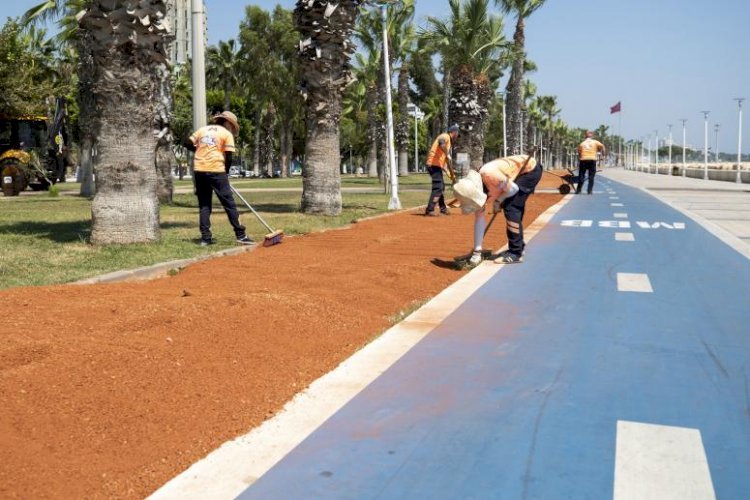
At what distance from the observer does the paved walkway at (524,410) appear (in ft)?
10.1

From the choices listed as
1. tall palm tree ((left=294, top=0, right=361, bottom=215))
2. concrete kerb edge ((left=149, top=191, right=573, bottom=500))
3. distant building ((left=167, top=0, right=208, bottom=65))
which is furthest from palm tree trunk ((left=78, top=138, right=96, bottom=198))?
concrete kerb edge ((left=149, top=191, right=573, bottom=500))

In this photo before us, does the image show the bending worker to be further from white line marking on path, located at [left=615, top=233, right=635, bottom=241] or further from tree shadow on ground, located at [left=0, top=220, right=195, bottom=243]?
tree shadow on ground, located at [left=0, top=220, right=195, bottom=243]

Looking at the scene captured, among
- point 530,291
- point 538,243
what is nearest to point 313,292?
point 530,291

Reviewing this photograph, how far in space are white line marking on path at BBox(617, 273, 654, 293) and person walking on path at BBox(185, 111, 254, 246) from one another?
4791 mm

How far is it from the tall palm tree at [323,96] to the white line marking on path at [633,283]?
7.37 m

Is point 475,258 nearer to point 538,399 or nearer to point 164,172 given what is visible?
point 538,399

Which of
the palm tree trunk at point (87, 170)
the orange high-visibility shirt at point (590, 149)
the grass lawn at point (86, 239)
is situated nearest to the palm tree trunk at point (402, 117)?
the orange high-visibility shirt at point (590, 149)

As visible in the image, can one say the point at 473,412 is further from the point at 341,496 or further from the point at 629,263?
the point at 629,263

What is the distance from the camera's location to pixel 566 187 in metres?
11.6

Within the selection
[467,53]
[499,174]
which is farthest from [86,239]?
[467,53]

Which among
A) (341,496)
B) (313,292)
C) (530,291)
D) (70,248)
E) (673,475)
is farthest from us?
(70,248)

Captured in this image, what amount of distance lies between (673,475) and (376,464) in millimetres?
1272

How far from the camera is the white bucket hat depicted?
8.40 m

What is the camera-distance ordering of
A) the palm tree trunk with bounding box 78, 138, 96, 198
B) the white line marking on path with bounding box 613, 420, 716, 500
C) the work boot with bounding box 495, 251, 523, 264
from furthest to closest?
the palm tree trunk with bounding box 78, 138, 96, 198 < the work boot with bounding box 495, 251, 523, 264 < the white line marking on path with bounding box 613, 420, 716, 500
